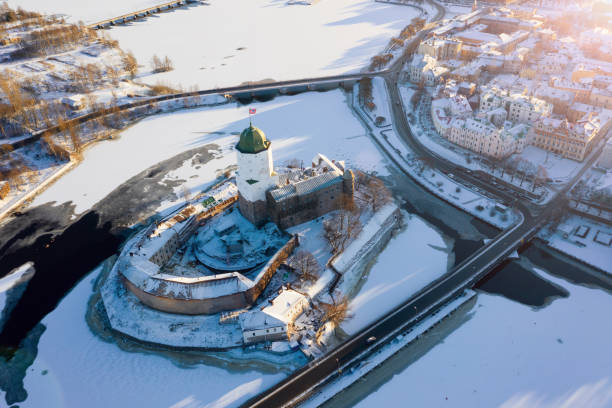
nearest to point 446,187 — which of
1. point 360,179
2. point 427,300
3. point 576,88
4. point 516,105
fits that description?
point 360,179

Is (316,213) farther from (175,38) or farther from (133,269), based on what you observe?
(175,38)

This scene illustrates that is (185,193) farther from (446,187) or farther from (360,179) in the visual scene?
(446,187)

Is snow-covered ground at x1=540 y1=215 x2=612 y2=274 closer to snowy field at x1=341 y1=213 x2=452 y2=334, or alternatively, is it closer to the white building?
snowy field at x1=341 y1=213 x2=452 y2=334

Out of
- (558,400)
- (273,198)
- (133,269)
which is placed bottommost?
(558,400)

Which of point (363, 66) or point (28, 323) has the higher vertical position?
point (363, 66)

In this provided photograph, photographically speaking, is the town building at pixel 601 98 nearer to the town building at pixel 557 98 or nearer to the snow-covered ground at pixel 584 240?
the town building at pixel 557 98

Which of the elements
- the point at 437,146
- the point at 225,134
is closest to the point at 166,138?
the point at 225,134

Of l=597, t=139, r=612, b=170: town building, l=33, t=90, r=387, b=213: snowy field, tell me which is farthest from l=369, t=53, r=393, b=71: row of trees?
l=597, t=139, r=612, b=170: town building
